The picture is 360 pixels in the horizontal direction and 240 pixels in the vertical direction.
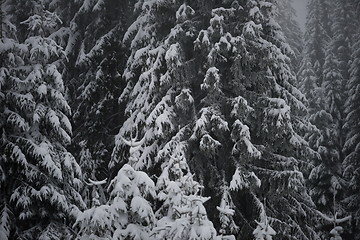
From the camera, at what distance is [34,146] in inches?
372

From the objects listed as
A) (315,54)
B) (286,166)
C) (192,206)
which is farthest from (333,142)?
(192,206)

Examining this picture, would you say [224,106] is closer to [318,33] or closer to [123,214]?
[123,214]

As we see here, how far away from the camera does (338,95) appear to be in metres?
22.0

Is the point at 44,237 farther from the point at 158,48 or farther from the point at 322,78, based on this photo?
the point at 322,78

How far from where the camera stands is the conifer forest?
23.3 ft

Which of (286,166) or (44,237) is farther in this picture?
(286,166)

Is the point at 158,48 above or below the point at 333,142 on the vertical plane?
above

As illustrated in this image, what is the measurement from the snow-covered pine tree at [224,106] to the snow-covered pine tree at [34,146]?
2500 millimetres

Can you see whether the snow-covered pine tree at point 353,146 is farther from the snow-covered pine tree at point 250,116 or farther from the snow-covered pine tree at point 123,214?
the snow-covered pine tree at point 123,214

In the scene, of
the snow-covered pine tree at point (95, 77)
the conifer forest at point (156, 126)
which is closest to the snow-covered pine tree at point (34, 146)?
the conifer forest at point (156, 126)

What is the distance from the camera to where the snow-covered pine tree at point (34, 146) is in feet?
30.2

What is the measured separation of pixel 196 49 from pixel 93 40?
23.4 feet

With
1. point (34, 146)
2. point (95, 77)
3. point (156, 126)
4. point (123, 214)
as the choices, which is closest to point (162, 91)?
point (156, 126)

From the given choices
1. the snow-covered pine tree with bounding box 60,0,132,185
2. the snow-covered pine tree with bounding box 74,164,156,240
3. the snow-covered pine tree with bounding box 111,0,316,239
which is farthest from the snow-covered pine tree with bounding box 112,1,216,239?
the snow-covered pine tree with bounding box 74,164,156,240
